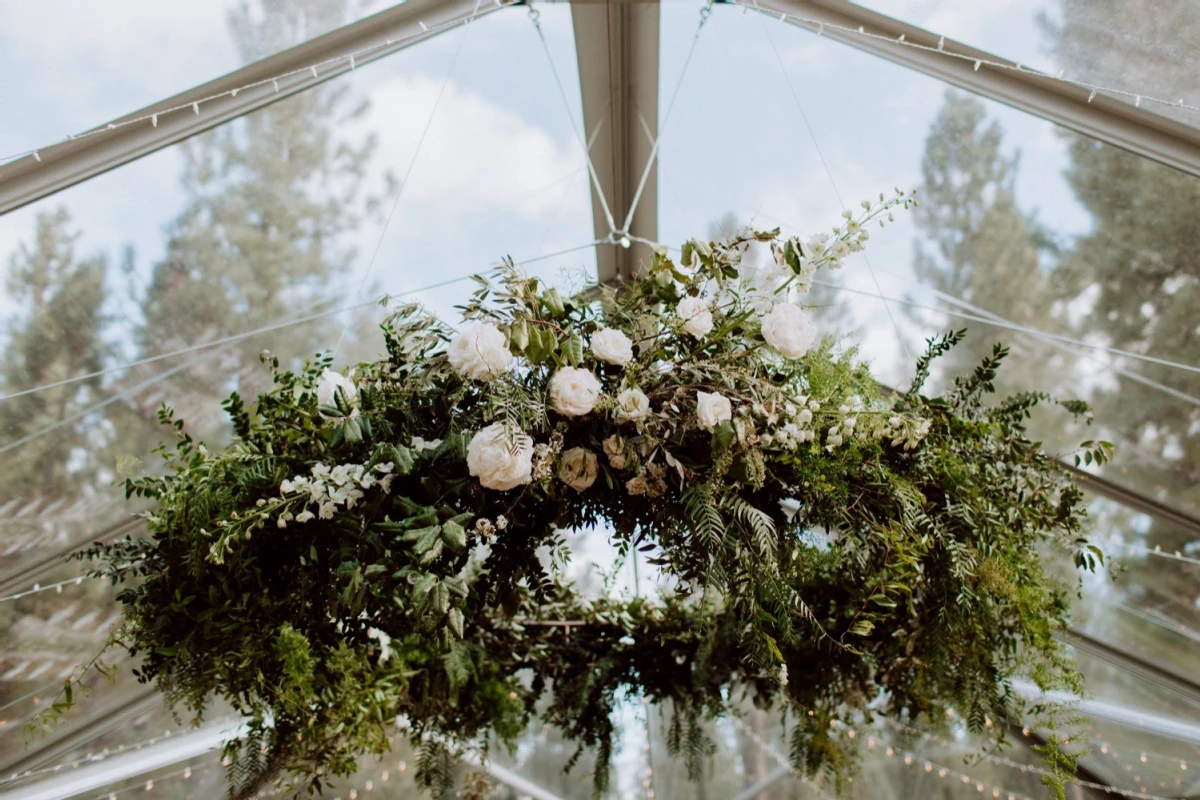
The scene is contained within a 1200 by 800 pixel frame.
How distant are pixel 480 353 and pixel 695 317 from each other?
0.39 meters

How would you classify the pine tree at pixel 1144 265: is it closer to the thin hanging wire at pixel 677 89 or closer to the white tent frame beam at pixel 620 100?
the thin hanging wire at pixel 677 89

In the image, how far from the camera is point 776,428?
61.6 inches

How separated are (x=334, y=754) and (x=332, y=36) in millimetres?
1819

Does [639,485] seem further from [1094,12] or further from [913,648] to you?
[1094,12]

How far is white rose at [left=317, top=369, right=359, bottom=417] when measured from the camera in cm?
157

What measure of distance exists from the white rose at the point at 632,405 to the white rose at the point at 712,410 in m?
0.09

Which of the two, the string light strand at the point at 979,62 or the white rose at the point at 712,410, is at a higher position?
the string light strand at the point at 979,62

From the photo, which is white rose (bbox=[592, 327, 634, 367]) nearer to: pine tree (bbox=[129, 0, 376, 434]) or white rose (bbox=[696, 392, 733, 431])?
white rose (bbox=[696, 392, 733, 431])

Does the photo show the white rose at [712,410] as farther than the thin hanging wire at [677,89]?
No

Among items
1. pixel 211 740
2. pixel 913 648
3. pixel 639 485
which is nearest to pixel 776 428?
pixel 639 485

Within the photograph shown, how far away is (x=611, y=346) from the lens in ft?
5.02

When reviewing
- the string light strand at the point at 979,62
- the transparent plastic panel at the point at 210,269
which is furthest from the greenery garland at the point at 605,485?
the string light strand at the point at 979,62

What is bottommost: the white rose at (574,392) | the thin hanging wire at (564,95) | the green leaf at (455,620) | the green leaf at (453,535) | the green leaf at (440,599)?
the green leaf at (455,620)

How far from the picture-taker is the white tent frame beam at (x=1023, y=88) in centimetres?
219
